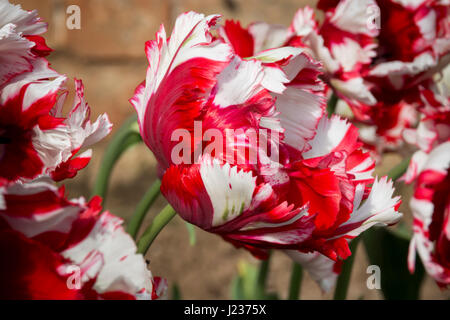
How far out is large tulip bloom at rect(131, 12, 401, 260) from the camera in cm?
18

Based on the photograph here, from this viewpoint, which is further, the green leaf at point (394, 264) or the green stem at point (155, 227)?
the green leaf at point (394, 264)

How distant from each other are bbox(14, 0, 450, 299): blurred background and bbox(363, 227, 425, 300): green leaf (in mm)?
247

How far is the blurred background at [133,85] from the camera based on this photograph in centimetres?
75

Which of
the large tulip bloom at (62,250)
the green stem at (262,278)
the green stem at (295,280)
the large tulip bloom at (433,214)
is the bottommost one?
the green stem at (262,278)

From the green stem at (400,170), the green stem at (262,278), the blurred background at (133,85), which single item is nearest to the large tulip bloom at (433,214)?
the green stem at (400,170)

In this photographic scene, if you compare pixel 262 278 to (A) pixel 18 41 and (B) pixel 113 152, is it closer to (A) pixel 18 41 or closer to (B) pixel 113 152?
(B) pixel 113 152

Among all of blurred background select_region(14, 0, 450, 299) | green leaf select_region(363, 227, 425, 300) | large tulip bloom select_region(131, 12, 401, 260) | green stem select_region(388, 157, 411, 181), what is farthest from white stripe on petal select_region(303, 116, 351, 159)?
blurred background select_region(14, 0, 450, 299)

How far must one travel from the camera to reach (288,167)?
0.65 ft

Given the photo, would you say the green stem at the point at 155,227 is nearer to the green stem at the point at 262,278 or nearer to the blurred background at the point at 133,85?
the green stem at the point at 262,278

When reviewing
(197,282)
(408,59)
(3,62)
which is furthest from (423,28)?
(197,282)

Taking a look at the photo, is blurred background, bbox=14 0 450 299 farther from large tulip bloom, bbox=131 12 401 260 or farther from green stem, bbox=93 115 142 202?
large tulip bloom, bbox=131 12 401 260

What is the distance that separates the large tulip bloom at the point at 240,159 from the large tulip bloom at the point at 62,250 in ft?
0.12

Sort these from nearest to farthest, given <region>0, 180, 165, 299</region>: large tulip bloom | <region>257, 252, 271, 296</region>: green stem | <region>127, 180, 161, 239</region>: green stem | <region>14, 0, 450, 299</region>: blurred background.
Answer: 1. <region>0, 180, 165, 299</region>: large tulip bloom
2. <region>127, 180, 161, 239</region>: green stem
3. <region>257, 252, 271, 296</region>: green stem
4. <region>14, 0, 450, 299</region>: blurred background

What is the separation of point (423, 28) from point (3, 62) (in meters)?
0.24
